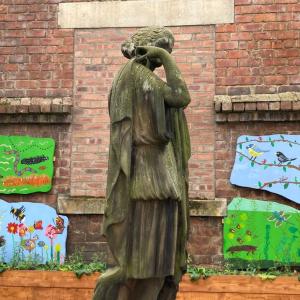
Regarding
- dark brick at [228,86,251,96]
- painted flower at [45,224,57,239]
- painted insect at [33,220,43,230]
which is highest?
dark brick at [228,86,251,96]

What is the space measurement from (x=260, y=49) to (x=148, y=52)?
5.36 m

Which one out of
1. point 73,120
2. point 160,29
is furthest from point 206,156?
point 160,29

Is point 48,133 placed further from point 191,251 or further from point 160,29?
point 160,29

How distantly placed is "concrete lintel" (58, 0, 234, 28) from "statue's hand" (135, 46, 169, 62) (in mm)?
5284

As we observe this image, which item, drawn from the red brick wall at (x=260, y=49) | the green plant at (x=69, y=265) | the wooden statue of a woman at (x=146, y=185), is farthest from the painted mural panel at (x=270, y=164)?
the wooden statue of a woman at (x=146, y=185)

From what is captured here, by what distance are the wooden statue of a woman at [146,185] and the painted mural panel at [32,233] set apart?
17.4ft

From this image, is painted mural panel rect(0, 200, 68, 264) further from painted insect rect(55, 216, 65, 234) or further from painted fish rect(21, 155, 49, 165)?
painted fish rect(21, 155, 49, 165)

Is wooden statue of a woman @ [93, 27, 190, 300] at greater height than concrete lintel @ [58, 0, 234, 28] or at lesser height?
lesser

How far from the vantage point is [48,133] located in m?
9.74

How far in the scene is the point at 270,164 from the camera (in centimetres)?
925

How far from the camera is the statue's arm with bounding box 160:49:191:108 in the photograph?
4305 millimetres

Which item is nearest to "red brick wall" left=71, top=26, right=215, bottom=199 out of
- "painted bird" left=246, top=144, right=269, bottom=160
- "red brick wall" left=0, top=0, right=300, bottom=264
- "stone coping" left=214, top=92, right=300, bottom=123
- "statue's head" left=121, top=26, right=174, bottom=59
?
"red brick wall" left=0, top=0, right=300, bottom=264

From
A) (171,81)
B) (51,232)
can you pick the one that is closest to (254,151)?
(51,232)

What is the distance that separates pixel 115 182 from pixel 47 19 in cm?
618
